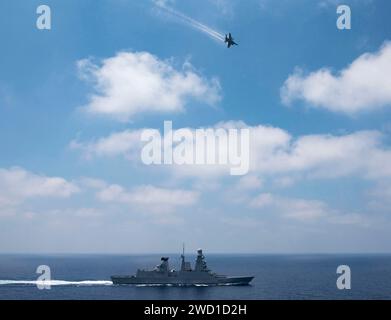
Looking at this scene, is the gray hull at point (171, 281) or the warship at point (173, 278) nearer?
the gray hull at point (171, 281)

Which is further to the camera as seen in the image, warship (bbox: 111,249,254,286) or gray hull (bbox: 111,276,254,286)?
warship (bbox: 111,249,254,286)

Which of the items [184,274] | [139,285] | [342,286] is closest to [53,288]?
[139,285]

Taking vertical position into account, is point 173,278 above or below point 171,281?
above

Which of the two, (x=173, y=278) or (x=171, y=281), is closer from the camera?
(x=171, y=281)

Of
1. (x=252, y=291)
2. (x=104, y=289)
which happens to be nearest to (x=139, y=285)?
(x=104, y=289)
